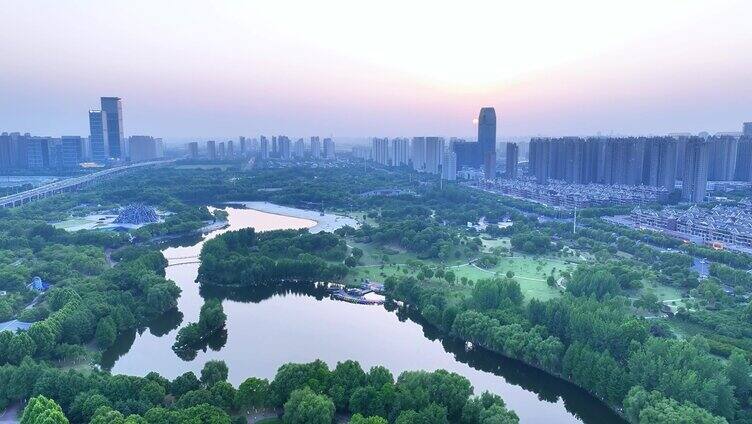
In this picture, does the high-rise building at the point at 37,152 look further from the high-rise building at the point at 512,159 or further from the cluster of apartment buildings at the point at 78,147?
the high-rise building at the point at 512,159

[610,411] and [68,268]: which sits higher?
[68,268]

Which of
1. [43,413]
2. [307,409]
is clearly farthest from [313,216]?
[43,413]

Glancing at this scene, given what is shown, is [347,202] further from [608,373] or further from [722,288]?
[608,373]

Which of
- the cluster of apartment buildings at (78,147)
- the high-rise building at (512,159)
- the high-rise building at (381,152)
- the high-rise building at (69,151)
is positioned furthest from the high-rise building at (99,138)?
the high-rise building at (512,159)

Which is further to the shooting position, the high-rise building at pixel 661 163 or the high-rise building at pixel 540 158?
the high-rise building at pixel 540 158

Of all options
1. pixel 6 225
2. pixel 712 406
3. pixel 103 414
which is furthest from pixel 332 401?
pixel 6 225

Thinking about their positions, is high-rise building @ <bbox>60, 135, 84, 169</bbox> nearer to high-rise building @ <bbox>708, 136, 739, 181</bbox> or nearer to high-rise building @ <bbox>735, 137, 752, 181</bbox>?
high-rise building @ <bbox>708, 136, 739, 181</bbox>

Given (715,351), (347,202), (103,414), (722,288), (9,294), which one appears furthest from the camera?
(347,202)
